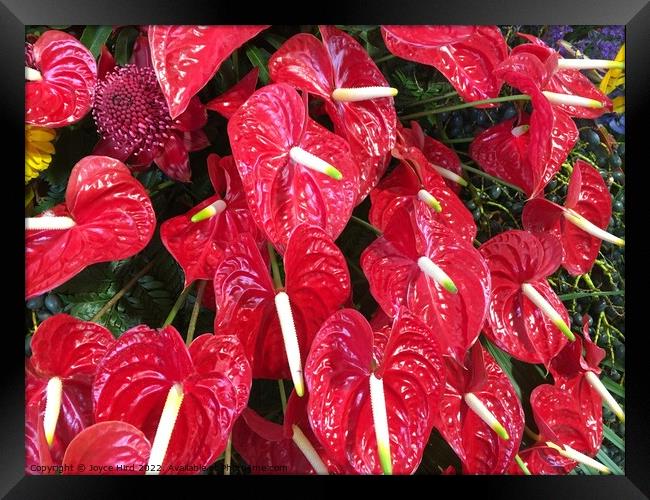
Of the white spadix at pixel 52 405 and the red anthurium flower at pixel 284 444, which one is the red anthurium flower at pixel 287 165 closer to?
the red anthurium flower at pixel 284 444

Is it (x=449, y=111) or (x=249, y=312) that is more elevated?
(x=449, y=111)

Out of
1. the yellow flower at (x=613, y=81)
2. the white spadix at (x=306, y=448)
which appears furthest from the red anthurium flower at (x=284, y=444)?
the yellow flower at (x=613, y=81)

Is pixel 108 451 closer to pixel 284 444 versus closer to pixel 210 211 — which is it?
pixel 284 444

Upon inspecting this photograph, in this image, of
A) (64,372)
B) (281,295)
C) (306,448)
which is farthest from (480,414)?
(64,372)

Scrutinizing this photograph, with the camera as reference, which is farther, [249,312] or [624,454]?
[624,454]

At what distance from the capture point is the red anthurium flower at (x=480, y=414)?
942mm

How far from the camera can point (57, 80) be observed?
92cm

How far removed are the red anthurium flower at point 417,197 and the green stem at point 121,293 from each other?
16.2 inches

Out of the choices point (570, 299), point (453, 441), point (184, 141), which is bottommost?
point (453, 441)

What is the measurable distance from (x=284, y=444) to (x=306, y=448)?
0.05 m

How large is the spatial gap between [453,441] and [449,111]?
608mm
